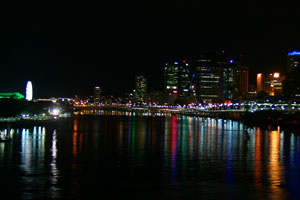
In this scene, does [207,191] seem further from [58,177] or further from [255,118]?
[255,118]

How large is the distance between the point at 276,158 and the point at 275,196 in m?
11.5

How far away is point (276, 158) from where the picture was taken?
1062 inches

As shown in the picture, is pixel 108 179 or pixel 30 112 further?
pixel 30 112

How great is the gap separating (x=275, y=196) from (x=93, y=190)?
6.17 metres

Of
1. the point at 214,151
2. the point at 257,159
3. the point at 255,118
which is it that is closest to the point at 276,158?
the point at 257,159

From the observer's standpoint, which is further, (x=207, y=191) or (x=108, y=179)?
(x=108, y=179)

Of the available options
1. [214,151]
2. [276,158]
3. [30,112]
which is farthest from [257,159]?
[30,112]

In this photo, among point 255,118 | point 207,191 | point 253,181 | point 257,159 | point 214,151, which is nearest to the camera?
point 207,191

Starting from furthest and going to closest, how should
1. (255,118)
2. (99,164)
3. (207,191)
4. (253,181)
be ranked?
(255,118), (99,164), (253,181), (207,191)

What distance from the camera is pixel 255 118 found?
77062 mm

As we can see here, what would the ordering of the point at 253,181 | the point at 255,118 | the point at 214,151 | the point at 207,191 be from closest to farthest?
the point at 207,191 → the point at 253,181 → the point at 214,151 → the point at 255,118

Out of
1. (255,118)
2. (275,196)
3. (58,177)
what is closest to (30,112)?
(255,118)

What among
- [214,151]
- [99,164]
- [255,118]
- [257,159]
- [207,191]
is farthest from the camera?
[255,118]

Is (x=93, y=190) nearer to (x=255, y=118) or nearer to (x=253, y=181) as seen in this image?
(x=253, y=181)
